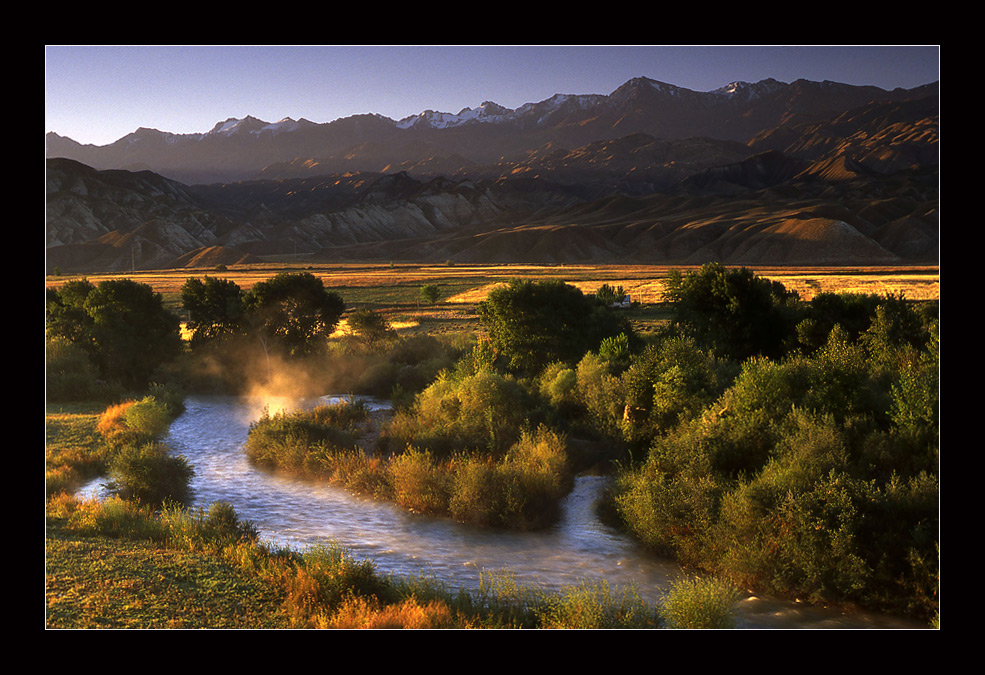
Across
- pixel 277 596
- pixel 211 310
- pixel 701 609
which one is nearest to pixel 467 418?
pixel 277 596

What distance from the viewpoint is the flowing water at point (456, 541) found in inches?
502

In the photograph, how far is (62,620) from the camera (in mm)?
9742

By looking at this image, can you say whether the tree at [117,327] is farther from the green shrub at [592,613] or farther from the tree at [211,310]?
the green shrub at [592,613]

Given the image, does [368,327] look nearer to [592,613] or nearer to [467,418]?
[467,418]

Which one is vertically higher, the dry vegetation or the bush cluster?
the dry vegetation

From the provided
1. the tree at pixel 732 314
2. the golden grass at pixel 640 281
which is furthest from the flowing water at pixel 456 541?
the golden grass at pixel 640 281

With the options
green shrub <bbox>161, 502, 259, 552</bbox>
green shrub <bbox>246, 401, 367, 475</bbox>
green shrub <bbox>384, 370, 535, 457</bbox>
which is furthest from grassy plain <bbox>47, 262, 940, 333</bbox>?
green shrub <bbox>161, 502, 259, 552</bbox>

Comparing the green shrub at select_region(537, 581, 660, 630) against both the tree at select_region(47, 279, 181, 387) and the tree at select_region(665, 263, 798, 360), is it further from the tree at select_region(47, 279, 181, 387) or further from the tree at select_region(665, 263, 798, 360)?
the tree at select_region(47, 279, 181, 387)

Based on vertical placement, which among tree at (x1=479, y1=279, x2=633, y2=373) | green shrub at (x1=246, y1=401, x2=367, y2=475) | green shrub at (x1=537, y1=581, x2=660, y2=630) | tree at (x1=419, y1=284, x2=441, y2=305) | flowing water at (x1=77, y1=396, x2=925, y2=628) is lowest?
flowing water at (x1=77, y1=396, x2=925, y2=628)

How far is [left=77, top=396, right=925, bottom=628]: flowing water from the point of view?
41.8 ft

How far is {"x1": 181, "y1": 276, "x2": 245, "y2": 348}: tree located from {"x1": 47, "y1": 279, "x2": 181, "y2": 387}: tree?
2.71 metres
